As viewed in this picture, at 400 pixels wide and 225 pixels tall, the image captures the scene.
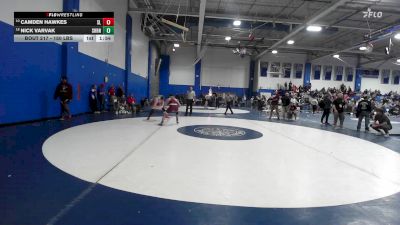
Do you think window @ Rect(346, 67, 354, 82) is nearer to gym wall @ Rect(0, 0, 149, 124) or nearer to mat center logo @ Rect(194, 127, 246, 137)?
gym wall @ Rect(0, 0, 149, 124)

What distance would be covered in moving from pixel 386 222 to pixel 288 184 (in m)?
1.23

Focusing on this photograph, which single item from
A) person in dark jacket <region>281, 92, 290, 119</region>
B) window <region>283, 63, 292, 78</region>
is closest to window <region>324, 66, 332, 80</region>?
window <region>283, 63, 292, 78</region>

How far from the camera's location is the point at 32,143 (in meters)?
5.47

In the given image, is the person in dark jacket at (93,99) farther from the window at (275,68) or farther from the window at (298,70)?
the window at (298,70)

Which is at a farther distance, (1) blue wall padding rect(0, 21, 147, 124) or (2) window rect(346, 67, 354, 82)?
(2) window rect(346, 67, 354, 82)

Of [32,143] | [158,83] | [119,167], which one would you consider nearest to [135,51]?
[158,83]

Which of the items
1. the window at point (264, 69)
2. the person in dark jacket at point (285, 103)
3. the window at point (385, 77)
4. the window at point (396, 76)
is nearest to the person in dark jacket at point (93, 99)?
the person in dark jacket at point (285, 103)
